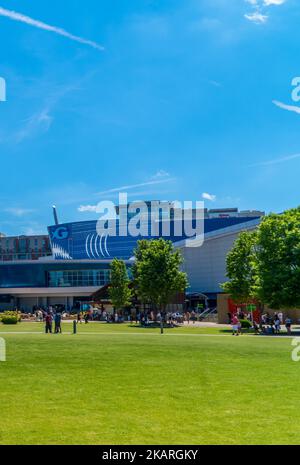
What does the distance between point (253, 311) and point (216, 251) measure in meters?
48.3

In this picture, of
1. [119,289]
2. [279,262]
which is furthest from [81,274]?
[279,262]

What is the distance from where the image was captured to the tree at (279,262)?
4450 cm

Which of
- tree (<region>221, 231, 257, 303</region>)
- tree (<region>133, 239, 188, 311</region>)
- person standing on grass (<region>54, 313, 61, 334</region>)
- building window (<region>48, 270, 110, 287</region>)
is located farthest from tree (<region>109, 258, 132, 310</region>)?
building window (<region>48, 270, 110, 287</region>)

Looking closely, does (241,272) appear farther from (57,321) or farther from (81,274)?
(81,274)

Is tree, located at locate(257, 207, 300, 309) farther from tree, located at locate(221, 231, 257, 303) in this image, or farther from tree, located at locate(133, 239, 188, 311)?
tree, located at locate(133, 239, 188, 311)

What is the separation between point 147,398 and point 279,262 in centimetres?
3436

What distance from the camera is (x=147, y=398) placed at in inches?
533

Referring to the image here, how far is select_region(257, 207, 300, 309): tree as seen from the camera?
4450cm

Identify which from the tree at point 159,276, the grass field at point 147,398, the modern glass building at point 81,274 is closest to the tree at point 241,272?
the tree at point 159,276

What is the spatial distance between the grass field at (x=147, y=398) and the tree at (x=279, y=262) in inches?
906

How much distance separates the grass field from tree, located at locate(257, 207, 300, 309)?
75.5 ft

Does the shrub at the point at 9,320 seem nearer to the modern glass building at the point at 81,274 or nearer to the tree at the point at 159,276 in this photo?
the tree at the point at 159,276

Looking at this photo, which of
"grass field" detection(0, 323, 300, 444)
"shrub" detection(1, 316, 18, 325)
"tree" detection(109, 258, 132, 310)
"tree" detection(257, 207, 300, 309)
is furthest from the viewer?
"tree" detection(109, 258, 132, 310)
